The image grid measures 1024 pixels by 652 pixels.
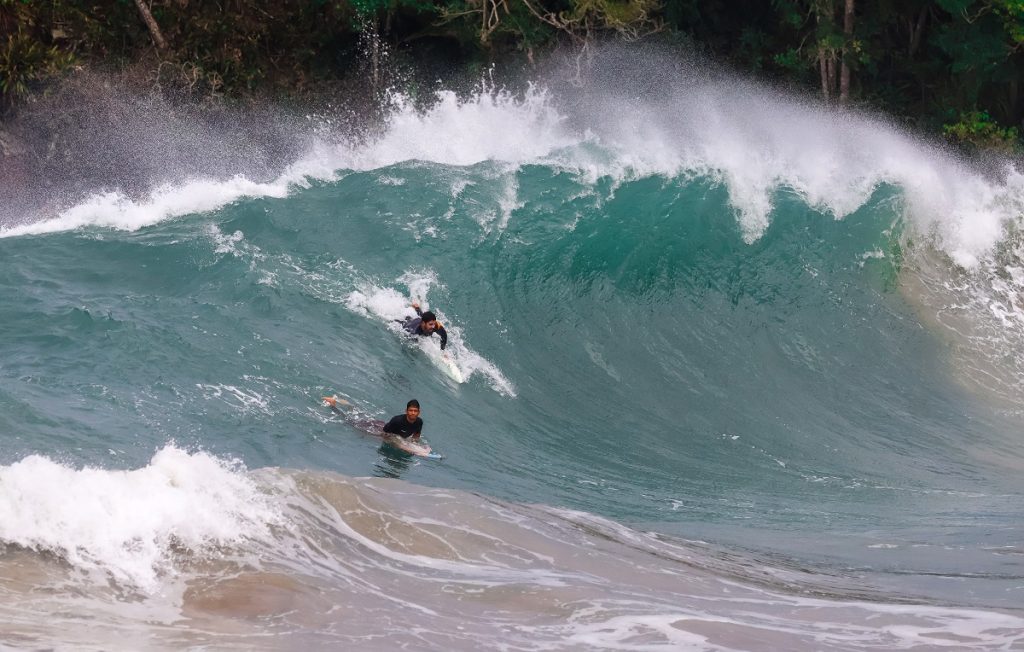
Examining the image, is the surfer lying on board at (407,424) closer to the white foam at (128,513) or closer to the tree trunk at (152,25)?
the white foam at (128,513)

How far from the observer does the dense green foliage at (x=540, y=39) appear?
23766 mm

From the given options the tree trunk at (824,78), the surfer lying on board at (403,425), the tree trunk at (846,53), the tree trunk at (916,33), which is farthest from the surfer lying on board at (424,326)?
the tree trunk at (916,33)

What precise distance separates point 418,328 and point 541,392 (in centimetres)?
155

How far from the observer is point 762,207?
62.8 ft

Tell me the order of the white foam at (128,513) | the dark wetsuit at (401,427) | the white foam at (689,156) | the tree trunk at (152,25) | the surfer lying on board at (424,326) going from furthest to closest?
the tree trunk at (152,25) < the white foam at (689,156) < the surfer lying on board at (424,326) < the dark wetsuit at (401,427) < the white foam at (128,513)

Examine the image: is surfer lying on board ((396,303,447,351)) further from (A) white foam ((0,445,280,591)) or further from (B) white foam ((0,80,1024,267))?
(A) white foam ((0,445,280,591))

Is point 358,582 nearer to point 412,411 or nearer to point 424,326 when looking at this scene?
point 412,411

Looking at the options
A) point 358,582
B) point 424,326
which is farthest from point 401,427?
point 358,582

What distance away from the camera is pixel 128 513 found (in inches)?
344

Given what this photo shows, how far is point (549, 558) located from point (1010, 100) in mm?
19800

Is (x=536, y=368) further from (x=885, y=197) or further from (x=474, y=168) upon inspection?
(x=885, y=197)

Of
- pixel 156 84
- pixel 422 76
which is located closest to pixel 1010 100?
pixel 422 76

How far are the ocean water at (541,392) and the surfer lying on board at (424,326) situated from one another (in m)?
0.20

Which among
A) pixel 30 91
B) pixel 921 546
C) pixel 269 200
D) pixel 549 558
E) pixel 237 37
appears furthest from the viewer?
pixel 237 37
